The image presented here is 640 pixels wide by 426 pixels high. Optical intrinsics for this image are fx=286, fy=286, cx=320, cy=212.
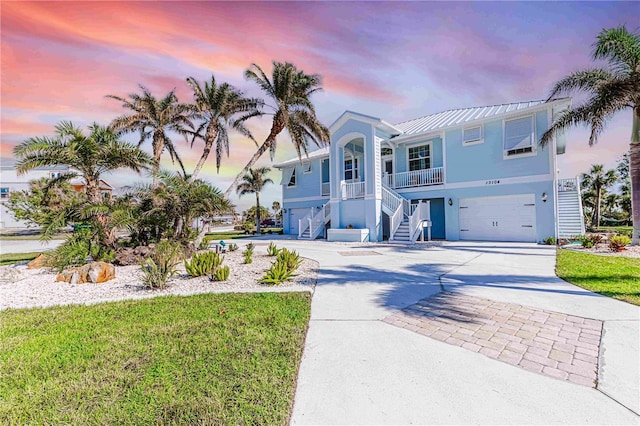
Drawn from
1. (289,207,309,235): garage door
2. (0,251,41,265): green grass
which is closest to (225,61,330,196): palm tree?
(0,251,41,265): green grass

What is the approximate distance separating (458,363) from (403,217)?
14286 mm

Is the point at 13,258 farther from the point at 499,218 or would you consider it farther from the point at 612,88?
the point at 612,88

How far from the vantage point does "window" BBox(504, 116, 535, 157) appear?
14.0 m

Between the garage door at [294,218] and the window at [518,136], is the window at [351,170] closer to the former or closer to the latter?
the garage door at [294,218]

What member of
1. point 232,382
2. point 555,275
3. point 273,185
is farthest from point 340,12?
point 273,185

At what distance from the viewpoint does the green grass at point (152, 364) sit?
2422mm

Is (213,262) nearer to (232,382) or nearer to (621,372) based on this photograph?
(232,382)

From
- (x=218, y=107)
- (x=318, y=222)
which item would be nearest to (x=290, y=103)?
(x=218, y=107)

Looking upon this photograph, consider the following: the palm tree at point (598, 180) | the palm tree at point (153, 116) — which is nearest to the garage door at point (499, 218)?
the palm tree at point (153, 116)

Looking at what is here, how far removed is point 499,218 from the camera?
15289 millimetres


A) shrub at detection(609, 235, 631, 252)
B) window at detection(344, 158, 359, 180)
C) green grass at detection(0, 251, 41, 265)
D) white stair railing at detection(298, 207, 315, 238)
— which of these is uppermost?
window at detection(344, 158, 359, 180)

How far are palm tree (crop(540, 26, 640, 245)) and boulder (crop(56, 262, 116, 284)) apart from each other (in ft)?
57.3

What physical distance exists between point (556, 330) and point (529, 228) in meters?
12.8

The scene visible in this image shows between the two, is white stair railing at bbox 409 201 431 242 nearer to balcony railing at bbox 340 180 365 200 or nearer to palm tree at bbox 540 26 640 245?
balcony railing at bbox 340 180 365 200
